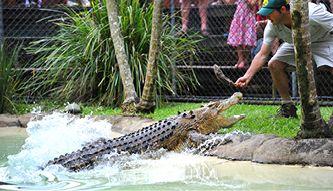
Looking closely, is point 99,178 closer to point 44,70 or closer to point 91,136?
point 91,136

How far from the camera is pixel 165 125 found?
6.42 meters

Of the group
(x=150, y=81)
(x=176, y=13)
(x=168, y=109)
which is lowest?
(x=168, y=109)

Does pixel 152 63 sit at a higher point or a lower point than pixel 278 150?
higher

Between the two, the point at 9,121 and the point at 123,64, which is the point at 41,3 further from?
the point at 123,64

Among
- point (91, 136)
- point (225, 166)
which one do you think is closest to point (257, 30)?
point (91, 136)

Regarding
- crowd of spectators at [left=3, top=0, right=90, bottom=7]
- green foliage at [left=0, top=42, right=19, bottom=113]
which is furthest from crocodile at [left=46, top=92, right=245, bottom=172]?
crowd of spectators at [left=3, top=0, right=90, bottom=7]

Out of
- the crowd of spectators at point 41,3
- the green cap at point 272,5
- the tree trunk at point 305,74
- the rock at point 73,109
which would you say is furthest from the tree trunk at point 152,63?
the crowd of spectators at point 41,3

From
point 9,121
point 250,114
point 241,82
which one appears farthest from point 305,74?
point 9,121

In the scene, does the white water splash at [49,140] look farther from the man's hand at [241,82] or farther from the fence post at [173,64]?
the man's hand at [241,82]

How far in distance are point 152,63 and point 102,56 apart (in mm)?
1517

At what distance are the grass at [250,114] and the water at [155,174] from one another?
95cm

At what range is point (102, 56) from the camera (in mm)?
9008

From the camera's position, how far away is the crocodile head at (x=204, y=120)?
6471 millimetres

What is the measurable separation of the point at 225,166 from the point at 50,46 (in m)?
5.42
